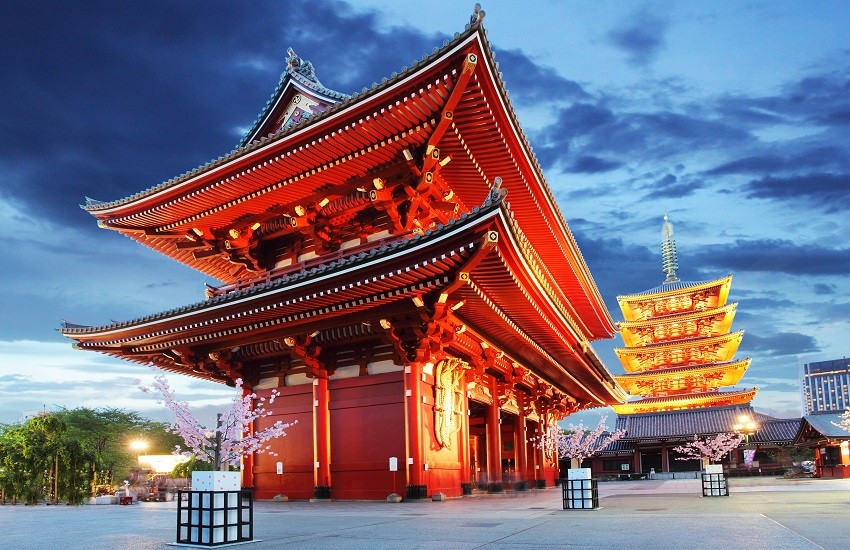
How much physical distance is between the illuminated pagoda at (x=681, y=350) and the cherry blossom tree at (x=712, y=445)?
20.0 feet

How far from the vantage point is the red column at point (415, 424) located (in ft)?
72.0

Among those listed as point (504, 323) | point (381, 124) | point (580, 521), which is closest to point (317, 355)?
point (504, 323)

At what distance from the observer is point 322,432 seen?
2402cm

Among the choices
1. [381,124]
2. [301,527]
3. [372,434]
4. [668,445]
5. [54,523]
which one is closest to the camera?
[301,527]

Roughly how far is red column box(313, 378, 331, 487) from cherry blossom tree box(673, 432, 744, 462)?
47.0m

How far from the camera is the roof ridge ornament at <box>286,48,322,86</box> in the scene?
29125mm

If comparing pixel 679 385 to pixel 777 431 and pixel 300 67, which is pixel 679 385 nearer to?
pixel 777 431

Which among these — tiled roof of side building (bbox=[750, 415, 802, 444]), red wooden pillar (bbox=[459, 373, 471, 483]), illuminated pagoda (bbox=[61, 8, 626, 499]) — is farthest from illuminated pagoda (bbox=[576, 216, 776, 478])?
red wooden pillar (bbox=[459, 373, 471, 483])

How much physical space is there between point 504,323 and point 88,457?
21875mm

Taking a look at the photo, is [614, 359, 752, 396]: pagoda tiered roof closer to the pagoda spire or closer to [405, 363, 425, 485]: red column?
the pagoda spire

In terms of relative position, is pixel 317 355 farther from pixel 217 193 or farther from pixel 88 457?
pixel 88 457

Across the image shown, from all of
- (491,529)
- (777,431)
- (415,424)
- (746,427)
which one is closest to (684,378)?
(777,431)

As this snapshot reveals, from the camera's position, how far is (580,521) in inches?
590

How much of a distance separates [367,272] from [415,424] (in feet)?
17.7
